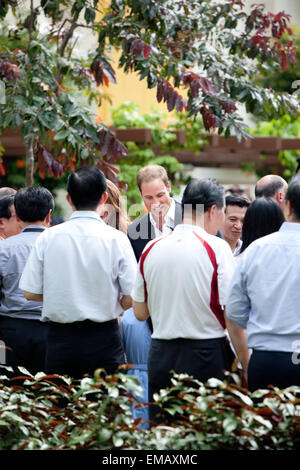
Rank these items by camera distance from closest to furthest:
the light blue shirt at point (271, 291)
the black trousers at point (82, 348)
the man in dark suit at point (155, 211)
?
the light blue shirt at point (271, 291), the black trousers at point (82, 348), the man in dark suit at point (155, 211)

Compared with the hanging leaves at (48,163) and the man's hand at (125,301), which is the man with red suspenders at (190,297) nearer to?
the man's hand at (125,301)

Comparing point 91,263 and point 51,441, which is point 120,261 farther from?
point 51,441

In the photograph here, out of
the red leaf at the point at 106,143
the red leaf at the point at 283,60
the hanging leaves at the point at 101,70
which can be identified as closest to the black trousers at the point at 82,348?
the red leaf at the point at 106,143

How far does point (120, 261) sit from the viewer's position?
420cm

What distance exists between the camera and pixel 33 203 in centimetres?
483

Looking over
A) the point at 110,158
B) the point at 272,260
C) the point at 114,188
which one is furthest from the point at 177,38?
the point at 272,260

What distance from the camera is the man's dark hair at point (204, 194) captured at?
396 centimetres

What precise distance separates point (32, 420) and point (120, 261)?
1.16 m

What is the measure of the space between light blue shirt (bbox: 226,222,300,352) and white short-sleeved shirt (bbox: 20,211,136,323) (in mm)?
707

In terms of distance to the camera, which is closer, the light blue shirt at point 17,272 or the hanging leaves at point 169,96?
the light blue shirt at point 17,272

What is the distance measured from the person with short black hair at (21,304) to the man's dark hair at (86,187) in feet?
2.08

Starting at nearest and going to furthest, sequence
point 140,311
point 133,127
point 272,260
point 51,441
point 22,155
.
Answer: point 51,441 < point 272,260 < point 140,311 < point 133,127 < point 22,155

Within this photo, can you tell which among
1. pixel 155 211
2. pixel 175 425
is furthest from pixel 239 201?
pixel 175 425

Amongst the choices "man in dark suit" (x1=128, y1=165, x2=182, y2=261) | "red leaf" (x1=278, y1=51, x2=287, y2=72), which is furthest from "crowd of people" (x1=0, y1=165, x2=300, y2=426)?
"red leaf" (x1=278, y1=51, x2=287, y2=72)
